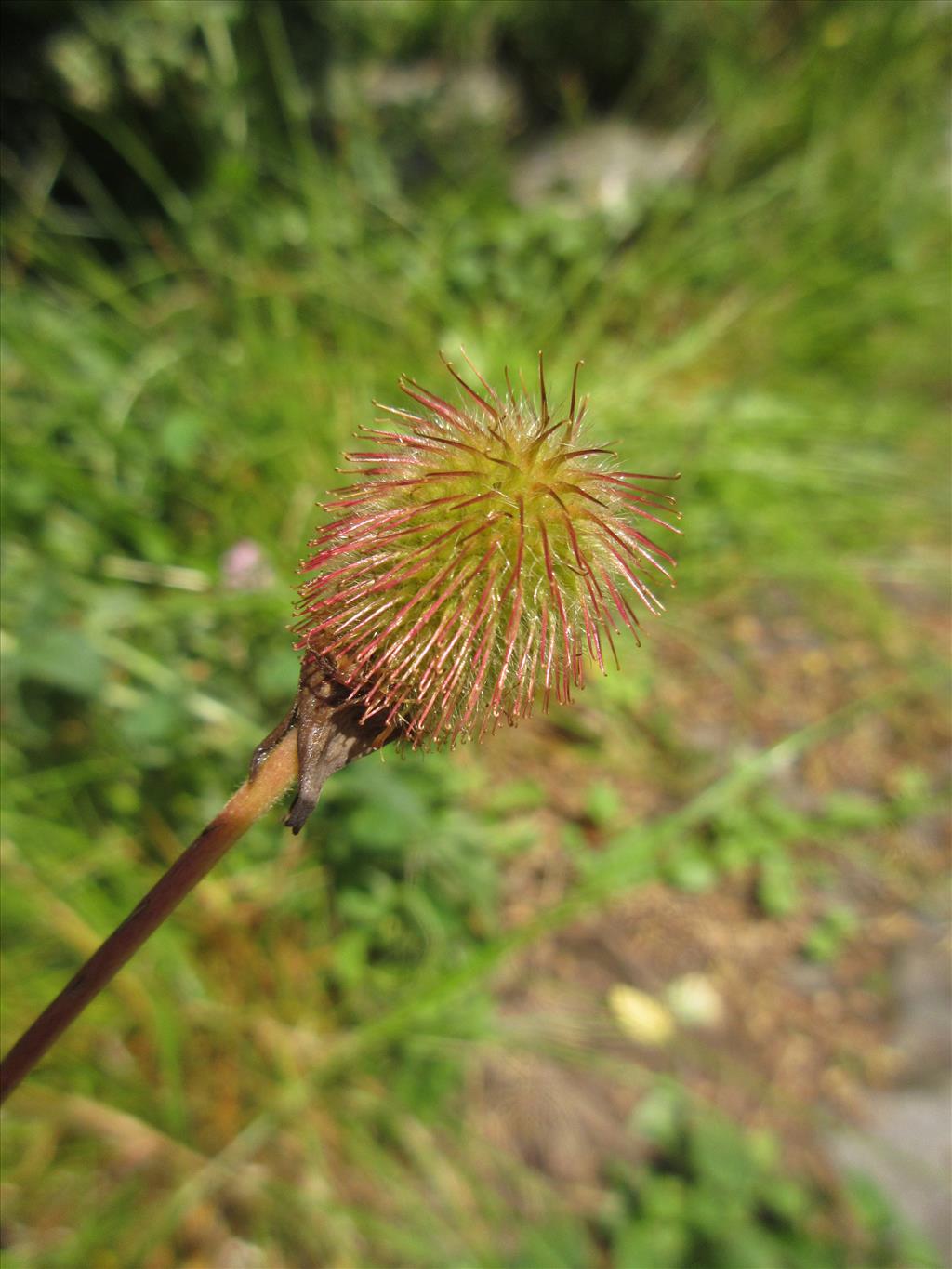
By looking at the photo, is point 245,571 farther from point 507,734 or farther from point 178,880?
point 178,880

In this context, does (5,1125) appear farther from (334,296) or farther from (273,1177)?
(334,296)

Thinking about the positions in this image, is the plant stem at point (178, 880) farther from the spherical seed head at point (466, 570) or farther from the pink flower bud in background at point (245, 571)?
the pink flower bud in background at point (245, 571)

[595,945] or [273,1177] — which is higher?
[595,945]

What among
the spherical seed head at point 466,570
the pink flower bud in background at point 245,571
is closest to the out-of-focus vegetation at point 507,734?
the pink flower bud in background at point 245,571

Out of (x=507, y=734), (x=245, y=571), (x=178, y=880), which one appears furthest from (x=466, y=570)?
(x=507, y=734)

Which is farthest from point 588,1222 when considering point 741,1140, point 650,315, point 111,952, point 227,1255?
point 650,315

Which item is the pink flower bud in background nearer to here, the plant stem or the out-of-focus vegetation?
the out-of-focus vegetation

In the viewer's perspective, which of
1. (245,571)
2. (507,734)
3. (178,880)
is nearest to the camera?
(178,880)
